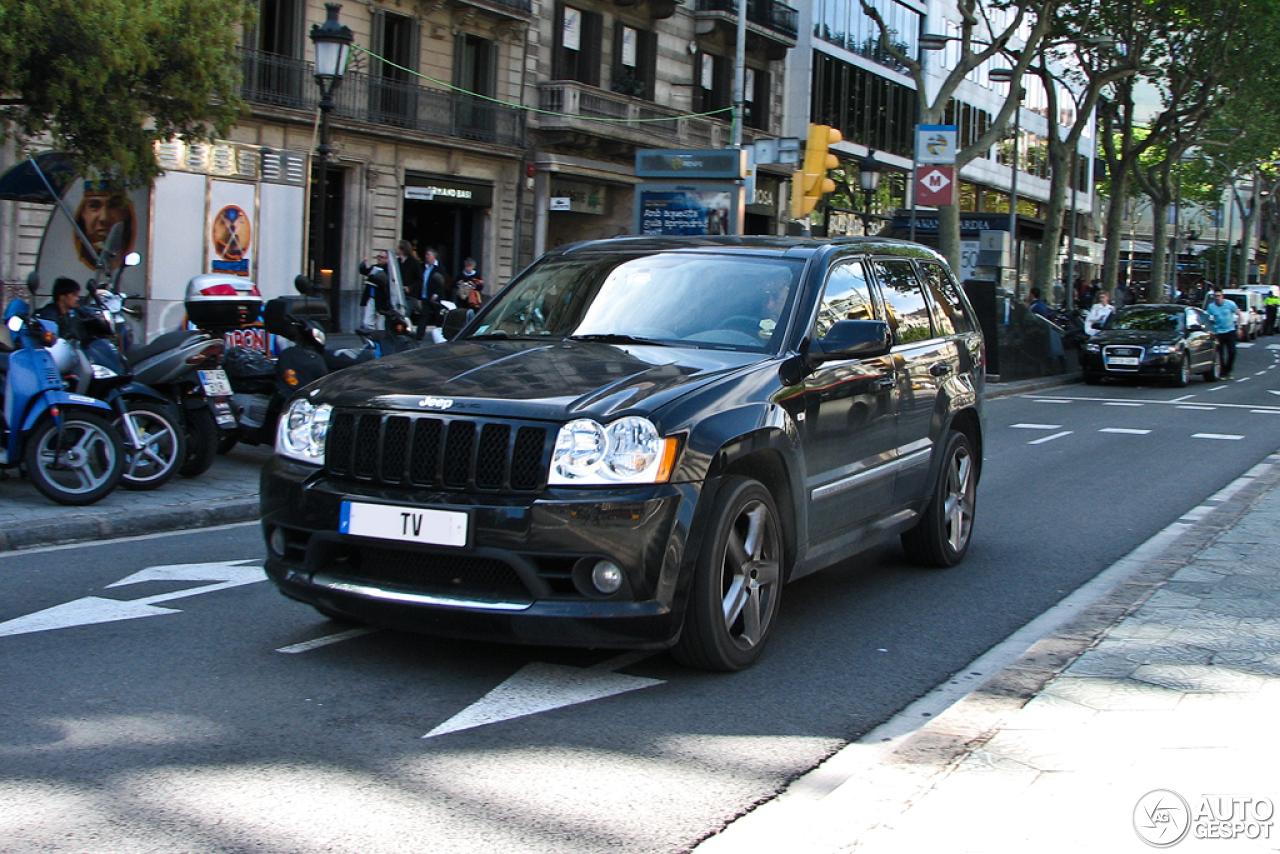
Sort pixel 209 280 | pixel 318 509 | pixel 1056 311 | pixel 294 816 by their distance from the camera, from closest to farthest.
Result: pixel 294 816, pixel 318 509, pixel 209 280, pixel 1056 311

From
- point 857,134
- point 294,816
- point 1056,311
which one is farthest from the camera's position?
point 857,134

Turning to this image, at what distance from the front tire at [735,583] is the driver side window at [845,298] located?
3.48 ft

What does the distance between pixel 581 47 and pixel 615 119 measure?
2.16 m

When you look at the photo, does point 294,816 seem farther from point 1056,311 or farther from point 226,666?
point 1056,311

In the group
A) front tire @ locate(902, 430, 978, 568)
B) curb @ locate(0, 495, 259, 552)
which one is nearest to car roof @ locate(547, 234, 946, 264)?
front tire @ locate(902, 430, 978, 568)

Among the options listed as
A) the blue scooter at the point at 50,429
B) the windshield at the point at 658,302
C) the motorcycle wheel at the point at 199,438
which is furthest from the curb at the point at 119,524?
the windshield at the point at 658,302

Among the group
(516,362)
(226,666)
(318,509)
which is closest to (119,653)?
(226,666)

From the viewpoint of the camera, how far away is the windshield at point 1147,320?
90.5 feet

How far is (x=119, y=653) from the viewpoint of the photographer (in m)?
5.41

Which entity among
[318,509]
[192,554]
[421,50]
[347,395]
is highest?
[421,50]

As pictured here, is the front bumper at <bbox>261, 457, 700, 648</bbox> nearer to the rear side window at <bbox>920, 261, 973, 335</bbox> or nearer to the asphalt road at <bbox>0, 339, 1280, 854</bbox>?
the asphalt road at <bbox>0, 339, 1280, 854</bbox>

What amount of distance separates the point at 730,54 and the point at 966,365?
33.3m

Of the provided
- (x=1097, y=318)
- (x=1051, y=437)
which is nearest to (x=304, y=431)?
(x=1051, y=437)

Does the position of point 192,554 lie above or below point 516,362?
below
